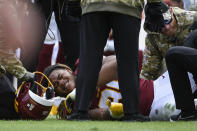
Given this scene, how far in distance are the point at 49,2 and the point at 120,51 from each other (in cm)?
166

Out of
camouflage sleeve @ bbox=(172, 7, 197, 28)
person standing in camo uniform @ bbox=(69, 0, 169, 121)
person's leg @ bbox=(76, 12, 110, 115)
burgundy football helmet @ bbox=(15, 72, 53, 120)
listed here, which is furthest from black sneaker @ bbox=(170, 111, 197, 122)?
camouflage sleeve @ bbox=(172, 7, 197, 28)

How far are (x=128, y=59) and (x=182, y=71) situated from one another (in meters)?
0.38

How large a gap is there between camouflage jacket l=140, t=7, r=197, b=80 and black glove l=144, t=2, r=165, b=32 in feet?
2.77

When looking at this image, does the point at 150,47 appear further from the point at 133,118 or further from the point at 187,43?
the point at 133,118

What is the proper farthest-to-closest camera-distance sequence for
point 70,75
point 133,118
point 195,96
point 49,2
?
point 49,2 < point 70,75 < point 195,96 < point 133,118

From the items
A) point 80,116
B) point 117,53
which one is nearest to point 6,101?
point 80,116

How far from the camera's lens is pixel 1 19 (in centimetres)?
417

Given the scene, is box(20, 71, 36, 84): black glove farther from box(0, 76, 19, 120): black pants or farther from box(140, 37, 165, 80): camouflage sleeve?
box(140, 37, 165, 80): camouflage sleeve

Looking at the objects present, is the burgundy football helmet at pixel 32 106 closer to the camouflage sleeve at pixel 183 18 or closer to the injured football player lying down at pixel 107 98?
the injured football player lying down at pixel 107 98

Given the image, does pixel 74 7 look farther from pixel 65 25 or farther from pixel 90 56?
pixel 65 25

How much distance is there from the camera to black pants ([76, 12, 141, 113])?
359 centimetres

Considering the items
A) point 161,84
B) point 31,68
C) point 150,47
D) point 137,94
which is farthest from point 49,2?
point 137,94

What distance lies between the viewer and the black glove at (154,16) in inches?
143

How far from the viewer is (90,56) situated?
3.64 metres
